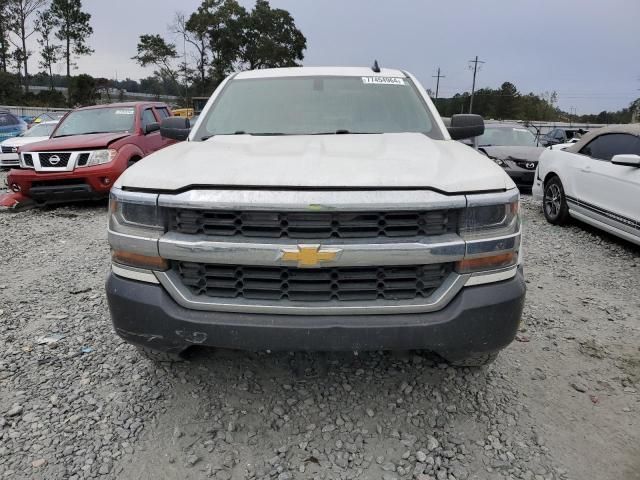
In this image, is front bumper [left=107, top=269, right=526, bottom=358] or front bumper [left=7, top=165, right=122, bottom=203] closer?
front bumper [left=107, top=269, right=526, bottom=358]

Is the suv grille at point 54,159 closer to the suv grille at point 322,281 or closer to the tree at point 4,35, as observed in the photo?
the suv grille at point 322,281

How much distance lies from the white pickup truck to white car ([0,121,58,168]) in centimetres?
1131

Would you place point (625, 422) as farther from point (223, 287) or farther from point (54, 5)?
point (54, 5)

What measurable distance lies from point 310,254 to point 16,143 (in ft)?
41.5

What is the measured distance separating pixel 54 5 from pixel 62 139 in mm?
41506

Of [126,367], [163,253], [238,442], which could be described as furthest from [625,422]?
[126,367]

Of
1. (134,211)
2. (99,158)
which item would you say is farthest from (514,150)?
(134,211)

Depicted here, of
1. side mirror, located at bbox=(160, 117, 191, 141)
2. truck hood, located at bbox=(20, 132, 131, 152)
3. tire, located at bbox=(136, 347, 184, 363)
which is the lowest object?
tire, located at bbox=(136, 347, 184, 363)

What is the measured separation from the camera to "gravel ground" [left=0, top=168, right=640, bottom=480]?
2.19 m

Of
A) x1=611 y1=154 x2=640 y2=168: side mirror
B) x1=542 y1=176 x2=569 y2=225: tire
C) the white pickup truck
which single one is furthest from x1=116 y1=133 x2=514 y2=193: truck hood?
x1=542 y1=176 x2=569 y2=225: tire

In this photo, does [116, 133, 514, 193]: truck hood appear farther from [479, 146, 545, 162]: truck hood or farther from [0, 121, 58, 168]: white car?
[0, 121, 58, 168]: white car

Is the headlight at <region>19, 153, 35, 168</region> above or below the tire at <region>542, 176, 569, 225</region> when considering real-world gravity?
above

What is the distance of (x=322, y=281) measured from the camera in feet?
7.01

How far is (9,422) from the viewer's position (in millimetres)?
2463
